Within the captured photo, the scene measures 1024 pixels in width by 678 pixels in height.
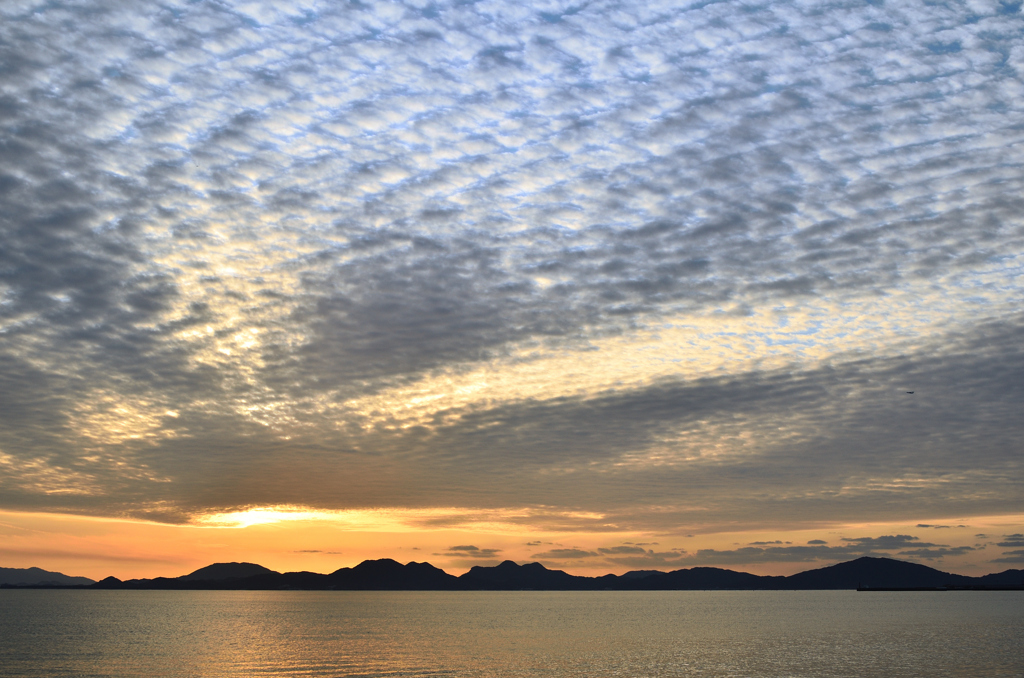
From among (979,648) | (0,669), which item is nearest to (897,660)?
(979,648)

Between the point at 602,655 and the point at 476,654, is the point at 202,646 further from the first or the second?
the point at 602,655

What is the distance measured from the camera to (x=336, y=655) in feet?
351

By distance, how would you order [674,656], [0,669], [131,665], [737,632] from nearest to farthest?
[0,669]
[131,665]
[674,656]
[737,632]

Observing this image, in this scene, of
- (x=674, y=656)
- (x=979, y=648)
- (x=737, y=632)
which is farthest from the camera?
(x=737, y=632)

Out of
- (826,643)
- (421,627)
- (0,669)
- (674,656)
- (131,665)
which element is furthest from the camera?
(421,627)

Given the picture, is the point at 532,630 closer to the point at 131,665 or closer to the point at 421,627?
the point at 421,627

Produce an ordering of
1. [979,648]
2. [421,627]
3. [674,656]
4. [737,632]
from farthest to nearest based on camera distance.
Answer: [421,627] → [737,632] → [979,648] → [674,656]

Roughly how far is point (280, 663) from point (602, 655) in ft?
145

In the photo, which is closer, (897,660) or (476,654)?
(897,660)

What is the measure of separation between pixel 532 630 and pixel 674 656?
2559 inches

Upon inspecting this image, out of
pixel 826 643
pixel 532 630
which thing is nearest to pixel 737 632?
pixel 826 643

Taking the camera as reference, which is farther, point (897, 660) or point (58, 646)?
point (58, 646)

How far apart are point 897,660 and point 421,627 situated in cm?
10845

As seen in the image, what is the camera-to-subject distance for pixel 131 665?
95750 mm
